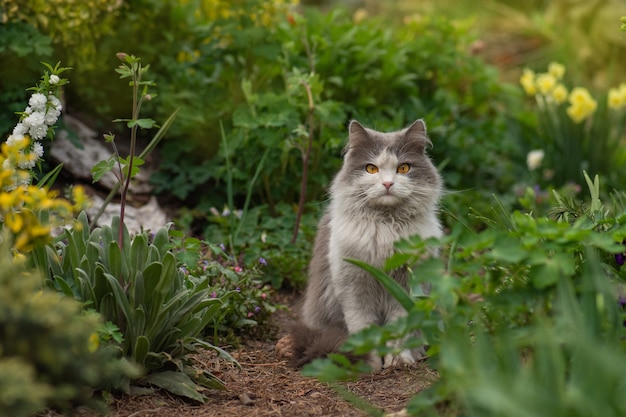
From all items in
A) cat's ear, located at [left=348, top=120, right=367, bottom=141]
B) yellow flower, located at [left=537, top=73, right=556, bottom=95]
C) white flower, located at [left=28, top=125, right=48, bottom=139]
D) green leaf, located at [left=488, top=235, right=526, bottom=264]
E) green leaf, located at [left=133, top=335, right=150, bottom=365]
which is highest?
white flower, located at [left=28, top=125, right=48, bottom=139]

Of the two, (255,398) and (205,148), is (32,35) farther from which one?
(255,398)

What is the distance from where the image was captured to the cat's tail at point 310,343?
334cm

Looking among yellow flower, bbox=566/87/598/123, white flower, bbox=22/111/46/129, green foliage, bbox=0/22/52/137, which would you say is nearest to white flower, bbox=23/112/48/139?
white flower, bbox=22/111/46/129

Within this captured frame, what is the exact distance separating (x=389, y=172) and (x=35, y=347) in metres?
1.94

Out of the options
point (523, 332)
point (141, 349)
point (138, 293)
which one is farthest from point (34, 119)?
point (523, 332)

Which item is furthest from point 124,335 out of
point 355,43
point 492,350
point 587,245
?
point 355,43

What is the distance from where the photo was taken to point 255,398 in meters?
3.04

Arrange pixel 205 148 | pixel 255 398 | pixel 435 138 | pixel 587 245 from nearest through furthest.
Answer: pixel 587 245, pixel 255 398, pixel 205 148, pixel 435 138

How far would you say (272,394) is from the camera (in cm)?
312

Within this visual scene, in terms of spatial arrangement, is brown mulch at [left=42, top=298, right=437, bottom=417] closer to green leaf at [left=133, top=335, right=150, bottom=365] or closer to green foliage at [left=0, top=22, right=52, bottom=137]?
green leaf at [left=133, top=335, right=150, bottom=365]

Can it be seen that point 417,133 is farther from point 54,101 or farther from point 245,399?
point 54,101

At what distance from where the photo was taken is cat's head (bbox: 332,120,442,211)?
354cm

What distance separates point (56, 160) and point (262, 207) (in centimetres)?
129

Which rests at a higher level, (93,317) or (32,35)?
(32,35)
